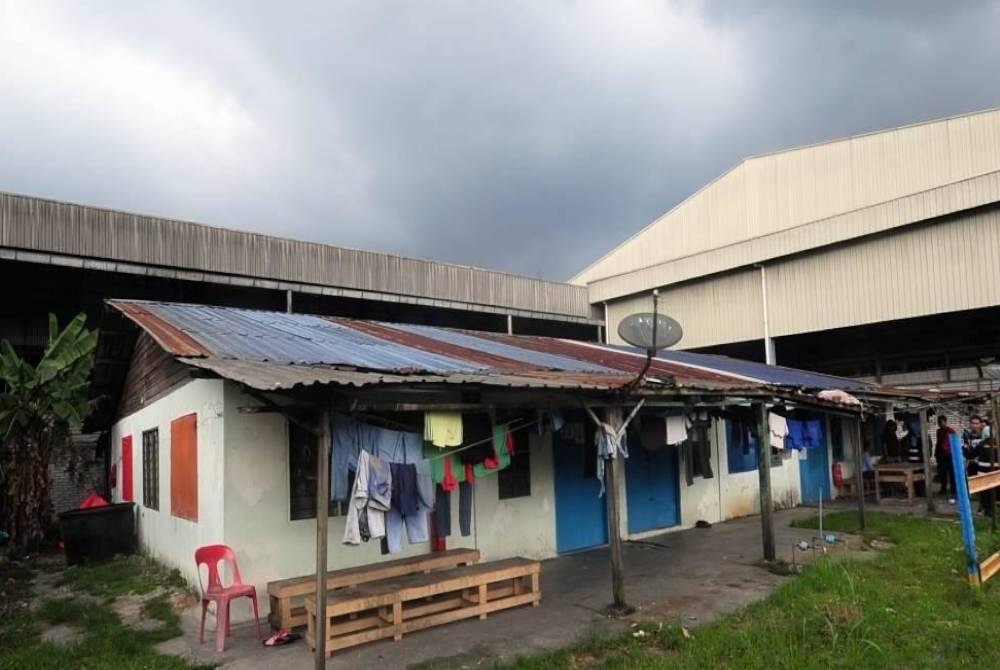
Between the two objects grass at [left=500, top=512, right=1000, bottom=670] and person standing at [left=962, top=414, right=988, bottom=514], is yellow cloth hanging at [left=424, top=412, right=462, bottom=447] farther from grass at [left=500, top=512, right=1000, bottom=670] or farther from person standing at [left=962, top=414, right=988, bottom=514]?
person standing at [left=962, top=414, right=988, bottom=514]

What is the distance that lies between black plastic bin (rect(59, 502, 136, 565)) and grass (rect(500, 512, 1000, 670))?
842 cm

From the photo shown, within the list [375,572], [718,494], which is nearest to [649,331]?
[375,572]

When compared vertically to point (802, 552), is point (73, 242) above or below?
above

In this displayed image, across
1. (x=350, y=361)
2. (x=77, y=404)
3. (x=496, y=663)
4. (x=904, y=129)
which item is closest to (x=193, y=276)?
(x=77, y=404)

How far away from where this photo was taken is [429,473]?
7.02m

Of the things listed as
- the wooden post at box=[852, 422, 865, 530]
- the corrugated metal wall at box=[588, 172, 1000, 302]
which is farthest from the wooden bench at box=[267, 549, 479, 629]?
the corrugated metal wall at box=[588, 172, 1000, 302]

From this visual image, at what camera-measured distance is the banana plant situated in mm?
12164

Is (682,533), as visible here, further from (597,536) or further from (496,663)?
(496,663)

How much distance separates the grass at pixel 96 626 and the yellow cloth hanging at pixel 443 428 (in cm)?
294

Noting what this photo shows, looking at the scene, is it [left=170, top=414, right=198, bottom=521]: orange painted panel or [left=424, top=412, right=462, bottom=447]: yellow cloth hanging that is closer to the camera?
[left=424, top=412, right=462, bottom=447]: yellow cloth hanging

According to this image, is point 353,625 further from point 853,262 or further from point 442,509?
point 853,262

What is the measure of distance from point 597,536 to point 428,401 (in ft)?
18.4

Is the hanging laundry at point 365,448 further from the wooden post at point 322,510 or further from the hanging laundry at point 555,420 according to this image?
the hanging laundry at point 555,420

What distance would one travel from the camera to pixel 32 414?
1238 cm
